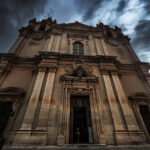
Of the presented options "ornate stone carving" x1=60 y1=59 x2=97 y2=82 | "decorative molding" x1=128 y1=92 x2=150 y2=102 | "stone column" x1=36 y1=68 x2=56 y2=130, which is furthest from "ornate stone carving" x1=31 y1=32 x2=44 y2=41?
Answer: "decorative molding" x1=128 y1=92 x2=150 y2=102

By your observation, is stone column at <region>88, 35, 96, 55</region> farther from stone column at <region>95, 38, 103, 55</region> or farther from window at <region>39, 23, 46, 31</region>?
window at <region>39, 23, 46, 31</region>

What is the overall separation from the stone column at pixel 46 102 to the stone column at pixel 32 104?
54cm

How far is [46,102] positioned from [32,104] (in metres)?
1.08

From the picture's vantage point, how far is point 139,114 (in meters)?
8.36

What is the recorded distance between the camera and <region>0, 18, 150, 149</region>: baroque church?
6.46m

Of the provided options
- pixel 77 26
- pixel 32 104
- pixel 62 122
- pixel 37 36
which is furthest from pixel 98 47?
pixel 32 104

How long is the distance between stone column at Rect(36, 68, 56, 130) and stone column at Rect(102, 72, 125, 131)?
5.14 metres

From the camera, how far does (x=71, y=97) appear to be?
862cm

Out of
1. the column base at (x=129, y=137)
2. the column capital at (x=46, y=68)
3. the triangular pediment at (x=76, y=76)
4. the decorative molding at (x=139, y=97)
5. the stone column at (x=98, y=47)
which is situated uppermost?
the stone column at (x=98, y=47)

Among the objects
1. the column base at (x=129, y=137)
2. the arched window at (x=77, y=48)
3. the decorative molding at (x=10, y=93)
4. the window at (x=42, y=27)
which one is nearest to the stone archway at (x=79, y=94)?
the column base at (x=129, y=137)

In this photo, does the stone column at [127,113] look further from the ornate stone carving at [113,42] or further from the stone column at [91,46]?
the ornate stone carving at [113,42]

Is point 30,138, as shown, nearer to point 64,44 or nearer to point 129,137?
point 129,137

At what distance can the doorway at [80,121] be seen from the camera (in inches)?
270

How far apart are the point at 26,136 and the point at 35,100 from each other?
8.13ft
